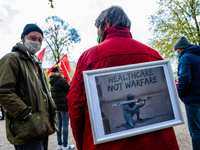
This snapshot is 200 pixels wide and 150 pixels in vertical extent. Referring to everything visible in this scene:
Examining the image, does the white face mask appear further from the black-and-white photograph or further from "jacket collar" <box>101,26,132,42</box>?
the black-and-white photograph

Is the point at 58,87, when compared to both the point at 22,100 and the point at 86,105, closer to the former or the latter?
the point at 22,100

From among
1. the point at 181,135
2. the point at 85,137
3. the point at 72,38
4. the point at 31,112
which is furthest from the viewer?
the point at 72,38

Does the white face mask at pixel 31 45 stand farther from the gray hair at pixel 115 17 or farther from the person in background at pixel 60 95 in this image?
the person in background at pixel 60 95

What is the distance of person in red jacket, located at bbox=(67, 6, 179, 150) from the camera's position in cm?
117

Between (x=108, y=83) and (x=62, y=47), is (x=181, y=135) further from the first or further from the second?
(x=62, y=47)

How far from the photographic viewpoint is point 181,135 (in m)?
3.91

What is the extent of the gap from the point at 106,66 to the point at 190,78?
1941 millimetres

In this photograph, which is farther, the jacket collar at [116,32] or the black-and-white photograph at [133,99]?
the jacket collar at [116,32]

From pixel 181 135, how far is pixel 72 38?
23993mm

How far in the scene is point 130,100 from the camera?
3.64 feet

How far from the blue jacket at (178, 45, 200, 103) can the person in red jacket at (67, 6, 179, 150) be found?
146 centimetres

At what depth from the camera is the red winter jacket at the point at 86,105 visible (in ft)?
3.85

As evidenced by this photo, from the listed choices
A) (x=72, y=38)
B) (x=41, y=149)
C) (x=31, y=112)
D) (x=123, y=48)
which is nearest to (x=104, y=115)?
(x=123, y=48)

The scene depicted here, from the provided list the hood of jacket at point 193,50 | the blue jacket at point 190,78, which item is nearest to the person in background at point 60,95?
the blue jacket at point 190,78
